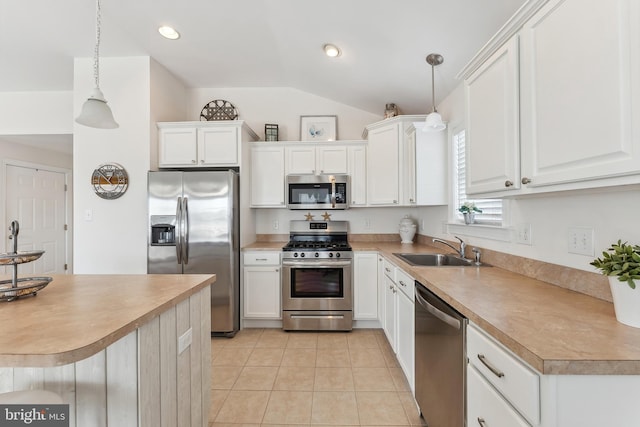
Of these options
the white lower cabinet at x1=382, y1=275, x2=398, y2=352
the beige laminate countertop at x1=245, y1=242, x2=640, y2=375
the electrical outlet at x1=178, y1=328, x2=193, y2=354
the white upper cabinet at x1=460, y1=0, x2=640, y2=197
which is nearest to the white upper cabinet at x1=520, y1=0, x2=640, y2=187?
the white upper cabinet at x1=460, y1=0, x2=640, y2=197

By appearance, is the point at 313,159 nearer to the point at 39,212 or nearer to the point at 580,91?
the point at 580,91

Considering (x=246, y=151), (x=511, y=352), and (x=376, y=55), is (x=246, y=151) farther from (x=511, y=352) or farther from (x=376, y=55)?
(x=511, y=352)

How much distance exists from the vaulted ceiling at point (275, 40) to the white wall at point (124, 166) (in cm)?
29

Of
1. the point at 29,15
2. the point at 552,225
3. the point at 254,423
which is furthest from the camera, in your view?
the point at 29,15

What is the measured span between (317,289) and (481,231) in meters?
1.71

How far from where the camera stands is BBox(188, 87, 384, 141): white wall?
148 inches

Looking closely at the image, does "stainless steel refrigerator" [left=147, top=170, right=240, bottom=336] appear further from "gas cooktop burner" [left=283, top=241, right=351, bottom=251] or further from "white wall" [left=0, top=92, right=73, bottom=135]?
"white wall" [left=0, top=92, right=73, bottom=135]

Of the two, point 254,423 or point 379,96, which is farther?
point 379,96

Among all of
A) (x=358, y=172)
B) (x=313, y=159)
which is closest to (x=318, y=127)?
(x=313, y=159)

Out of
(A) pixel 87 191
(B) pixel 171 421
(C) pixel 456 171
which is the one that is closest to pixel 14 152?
(A) pixel 87 191

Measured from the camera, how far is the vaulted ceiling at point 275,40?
2016mm

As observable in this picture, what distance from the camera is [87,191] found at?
119 inches

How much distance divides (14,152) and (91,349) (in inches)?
207

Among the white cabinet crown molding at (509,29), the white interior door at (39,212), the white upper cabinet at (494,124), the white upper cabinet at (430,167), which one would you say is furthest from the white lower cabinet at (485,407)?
the white interior door at (39,212)
